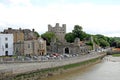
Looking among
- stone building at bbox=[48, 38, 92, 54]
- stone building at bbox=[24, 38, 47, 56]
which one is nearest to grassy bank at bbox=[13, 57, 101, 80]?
stone building at bbox=[24, 38, 47, 56]

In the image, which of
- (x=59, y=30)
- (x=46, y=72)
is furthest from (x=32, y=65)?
(x=59, y=30)

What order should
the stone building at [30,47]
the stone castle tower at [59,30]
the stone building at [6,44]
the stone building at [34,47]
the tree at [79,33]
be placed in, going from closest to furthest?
1. the stone building at [6,44]
2. the stone building at [30,47]
3. the stone building at [34,47]
4. the tree at [79,33]
5. the stone castle tower at [59,30]

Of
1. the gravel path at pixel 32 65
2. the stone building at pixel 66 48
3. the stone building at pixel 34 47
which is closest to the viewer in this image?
the gravel path at pixel 32 65

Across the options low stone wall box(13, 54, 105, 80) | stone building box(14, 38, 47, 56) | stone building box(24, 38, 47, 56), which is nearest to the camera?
low stone wall box(13, 54, 105, 80)

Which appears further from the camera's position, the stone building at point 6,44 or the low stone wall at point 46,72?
the stone building at point 6,44

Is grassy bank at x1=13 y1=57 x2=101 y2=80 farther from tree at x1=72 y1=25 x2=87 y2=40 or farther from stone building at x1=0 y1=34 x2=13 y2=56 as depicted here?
tree at x1=72 y1=25 x2=87 y2=40

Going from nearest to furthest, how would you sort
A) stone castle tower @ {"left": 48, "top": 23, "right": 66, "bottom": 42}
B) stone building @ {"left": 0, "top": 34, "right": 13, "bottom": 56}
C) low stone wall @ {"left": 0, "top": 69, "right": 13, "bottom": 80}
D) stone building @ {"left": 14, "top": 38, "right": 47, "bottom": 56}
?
low stone wall @ {"left": 0, "top": 69, "right": 13, "bottom": 80} < stone building @ {"left": 0, "top": 34, "right": 13, "bottom": 56} < stone building @ {"left": 14, "top": 38, "right": 47, "bottom": 56} < stone castle tower @ {"left": 48, "top": 23, "right": 66, "bottom": 42}

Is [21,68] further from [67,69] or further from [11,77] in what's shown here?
[67,69]

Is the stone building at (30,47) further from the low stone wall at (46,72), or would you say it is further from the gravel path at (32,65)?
the low stone wall at (46,72)

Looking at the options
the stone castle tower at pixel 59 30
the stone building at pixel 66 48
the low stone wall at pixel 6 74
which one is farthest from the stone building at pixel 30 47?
the stone castle tower at pixel 59 30

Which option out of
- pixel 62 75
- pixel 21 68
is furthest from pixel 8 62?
pixel 62 75

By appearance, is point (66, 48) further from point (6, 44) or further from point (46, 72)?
point (46, 72)

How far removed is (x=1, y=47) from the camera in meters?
50.9

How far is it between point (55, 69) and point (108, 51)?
47.3 metres
